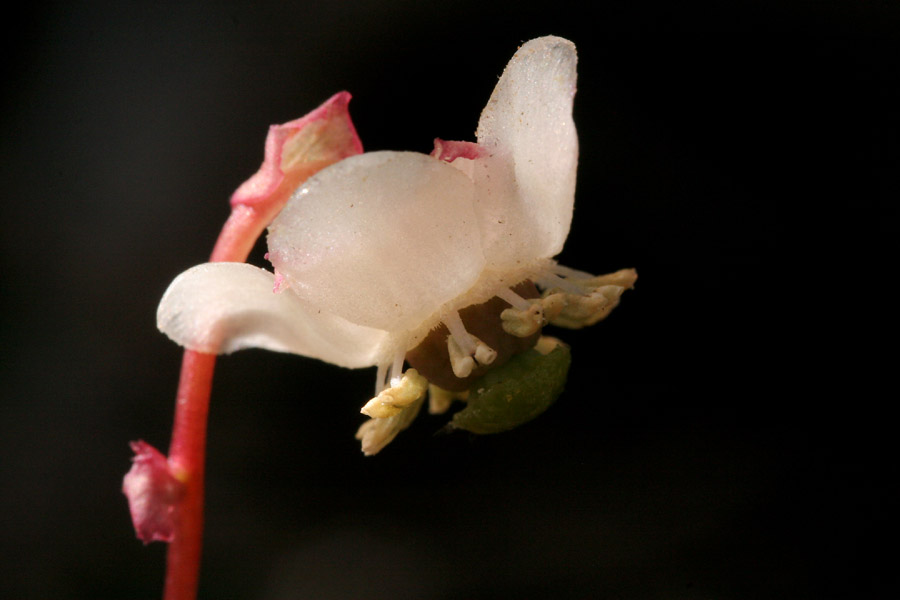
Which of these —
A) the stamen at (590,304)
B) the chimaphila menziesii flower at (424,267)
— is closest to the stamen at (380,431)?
the chimaphila menziesii flower at (424,267)

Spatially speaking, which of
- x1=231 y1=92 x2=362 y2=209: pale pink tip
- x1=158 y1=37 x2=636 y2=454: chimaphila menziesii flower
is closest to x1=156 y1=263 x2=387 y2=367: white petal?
x1=158 y1=37 x2=636 y2=454: chimaphila menziesii flower

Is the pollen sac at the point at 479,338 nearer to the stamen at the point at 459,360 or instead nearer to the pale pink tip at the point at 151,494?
the stamen at the point at 459,360

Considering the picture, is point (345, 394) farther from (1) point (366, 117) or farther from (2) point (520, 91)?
(2) point (520, 91)

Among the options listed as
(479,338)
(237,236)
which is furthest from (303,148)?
(479,338)

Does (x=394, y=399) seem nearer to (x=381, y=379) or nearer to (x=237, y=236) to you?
(x=381, y=379)

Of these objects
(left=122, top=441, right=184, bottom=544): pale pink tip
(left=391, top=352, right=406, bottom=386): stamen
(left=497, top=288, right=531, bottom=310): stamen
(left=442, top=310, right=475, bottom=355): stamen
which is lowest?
(left=122, top=441, right=184, bottom=544): pale pink tip

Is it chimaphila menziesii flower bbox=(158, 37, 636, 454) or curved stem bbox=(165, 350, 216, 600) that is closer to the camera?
chimaphila menziesii flower bbox=(158, 37, 636, 454)

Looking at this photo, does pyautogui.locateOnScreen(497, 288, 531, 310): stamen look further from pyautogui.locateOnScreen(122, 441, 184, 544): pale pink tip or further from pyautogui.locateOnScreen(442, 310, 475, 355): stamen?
pyautogui.locateOnScreen(122, 441, 184, 544): pale pink tip

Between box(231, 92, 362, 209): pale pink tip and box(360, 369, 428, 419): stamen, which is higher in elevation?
box(231, 92, 362, 209): pale pink tip
